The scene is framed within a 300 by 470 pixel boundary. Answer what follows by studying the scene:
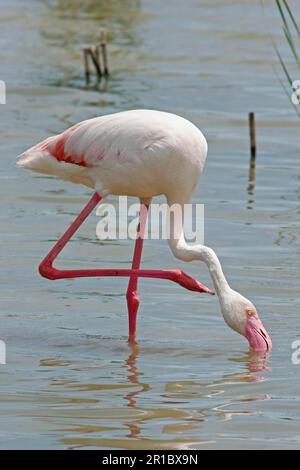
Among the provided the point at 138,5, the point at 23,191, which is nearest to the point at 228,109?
the point at 23,191

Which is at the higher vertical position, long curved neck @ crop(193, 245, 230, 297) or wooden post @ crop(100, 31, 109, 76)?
wooden post @ crop(100, 31, 109, 76)

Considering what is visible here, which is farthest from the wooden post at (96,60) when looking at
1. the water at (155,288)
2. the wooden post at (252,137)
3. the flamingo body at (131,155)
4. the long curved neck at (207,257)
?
the long curved neck at (207,257)

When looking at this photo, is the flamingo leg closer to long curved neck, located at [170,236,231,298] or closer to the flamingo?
the flamingo

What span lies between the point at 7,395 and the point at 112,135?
7.61 ft

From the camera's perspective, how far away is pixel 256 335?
8.74m

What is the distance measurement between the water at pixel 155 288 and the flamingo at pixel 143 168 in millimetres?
307

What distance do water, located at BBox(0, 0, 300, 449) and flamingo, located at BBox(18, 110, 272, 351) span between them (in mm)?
307

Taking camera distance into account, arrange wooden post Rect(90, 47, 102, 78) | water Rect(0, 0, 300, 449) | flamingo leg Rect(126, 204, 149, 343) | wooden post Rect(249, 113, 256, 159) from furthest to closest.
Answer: wooden post Rect(90, 47, 102, 78), wooden post Rect(249, 113, 256, 159), flamingo leg Rect(126, 204, 149, 343), water Rect(0, 0, 300, 449)

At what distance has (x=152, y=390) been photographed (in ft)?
26.1

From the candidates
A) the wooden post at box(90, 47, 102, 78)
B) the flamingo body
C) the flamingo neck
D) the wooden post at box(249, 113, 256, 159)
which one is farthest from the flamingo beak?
the wooden post at box(90, 47, 102, 78)

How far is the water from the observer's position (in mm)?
7281

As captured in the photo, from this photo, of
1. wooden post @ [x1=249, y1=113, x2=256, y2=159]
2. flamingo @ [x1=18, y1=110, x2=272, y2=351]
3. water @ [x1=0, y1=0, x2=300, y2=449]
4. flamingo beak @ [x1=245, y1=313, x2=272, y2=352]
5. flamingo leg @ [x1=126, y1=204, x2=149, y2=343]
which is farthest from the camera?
wooden post @ [x1=249, y1=113, x2=256, y2=159]

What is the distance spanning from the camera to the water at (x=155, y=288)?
7281 mm
